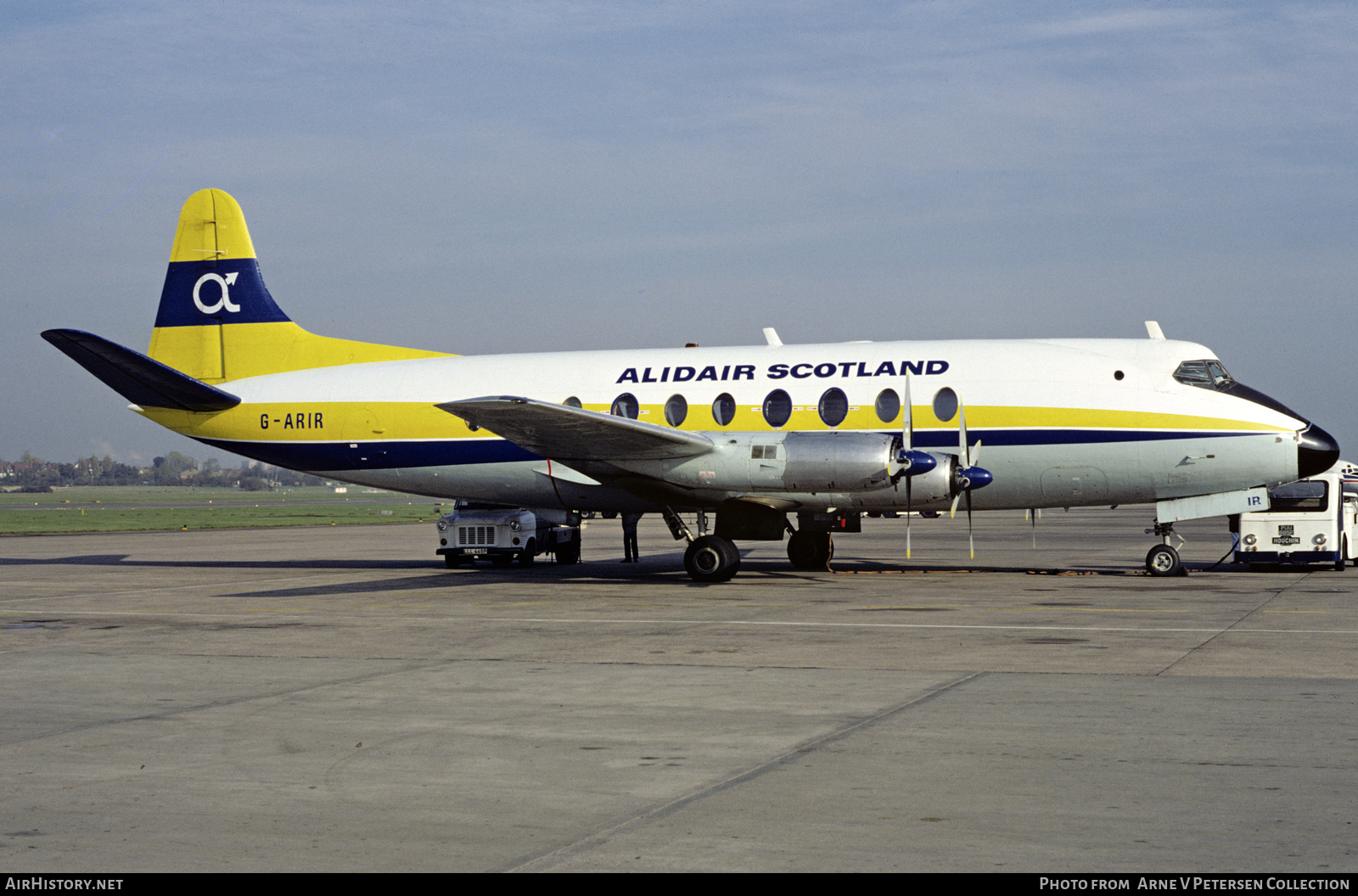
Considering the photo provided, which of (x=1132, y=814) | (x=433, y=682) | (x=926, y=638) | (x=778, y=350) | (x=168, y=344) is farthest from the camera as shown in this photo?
(x=168, y=344)

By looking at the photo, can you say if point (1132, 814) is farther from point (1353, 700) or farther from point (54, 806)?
point (54, 806)

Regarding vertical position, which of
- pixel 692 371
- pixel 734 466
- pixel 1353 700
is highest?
pixel 692 371

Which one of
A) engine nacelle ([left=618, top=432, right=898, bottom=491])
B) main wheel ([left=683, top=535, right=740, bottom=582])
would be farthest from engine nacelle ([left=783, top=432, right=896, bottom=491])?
main wheel ([left=683, top=535, right=740, bottom=582])

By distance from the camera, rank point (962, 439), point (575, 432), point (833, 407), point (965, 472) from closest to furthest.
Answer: point (965, 472)
point (575, 432)
point (962, 439)
point (833, 407)

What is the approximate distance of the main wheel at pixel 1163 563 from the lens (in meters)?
23.0

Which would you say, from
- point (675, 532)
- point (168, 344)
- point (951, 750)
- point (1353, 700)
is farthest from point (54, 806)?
point (168, 344)

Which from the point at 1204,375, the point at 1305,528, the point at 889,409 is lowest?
the point at 1305,528

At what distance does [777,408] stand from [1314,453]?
9611mm

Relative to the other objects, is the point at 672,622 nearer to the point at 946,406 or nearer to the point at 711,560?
the point at 711,560

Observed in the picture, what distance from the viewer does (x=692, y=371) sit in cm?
2409

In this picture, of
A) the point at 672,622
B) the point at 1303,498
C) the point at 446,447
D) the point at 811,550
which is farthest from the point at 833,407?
the point at 1303,498

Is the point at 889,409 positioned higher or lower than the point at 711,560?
higher

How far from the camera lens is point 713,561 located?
2233 cm

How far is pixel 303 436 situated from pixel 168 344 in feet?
15.1
